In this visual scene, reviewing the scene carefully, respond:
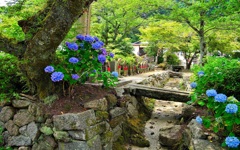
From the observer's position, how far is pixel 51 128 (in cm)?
292

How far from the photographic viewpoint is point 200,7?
7.39 m

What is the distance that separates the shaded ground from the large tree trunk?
8.6 inches

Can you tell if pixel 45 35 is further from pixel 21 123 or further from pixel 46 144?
pixel 46 144

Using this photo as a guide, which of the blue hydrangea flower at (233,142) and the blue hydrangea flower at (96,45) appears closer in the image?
the blue hydrangea flower at (233,142)

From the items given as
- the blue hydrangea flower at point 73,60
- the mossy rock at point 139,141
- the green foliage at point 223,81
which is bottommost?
the mossy rock at point 139,141

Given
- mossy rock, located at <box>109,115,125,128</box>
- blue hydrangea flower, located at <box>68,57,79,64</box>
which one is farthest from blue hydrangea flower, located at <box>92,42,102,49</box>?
mossy rock, located at <box>109,115,125,128</box>

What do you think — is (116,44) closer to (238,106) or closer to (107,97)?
(107,97)

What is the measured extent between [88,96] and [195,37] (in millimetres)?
13471

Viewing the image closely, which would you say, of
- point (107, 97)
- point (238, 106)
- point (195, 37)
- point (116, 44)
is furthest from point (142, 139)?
point (195, 37)

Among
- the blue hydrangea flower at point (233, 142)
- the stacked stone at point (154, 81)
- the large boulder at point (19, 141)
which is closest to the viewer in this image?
the blue hydrangea flower at point (233, 142)

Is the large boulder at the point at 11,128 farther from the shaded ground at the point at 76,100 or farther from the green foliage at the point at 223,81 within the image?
the green foliage at the point at 223,81

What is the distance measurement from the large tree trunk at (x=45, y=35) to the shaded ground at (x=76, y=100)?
8.6 inches

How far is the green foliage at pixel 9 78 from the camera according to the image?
3.24 meters

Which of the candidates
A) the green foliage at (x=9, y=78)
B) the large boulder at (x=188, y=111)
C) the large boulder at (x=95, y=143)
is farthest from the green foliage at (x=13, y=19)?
the large boulder at (x=188, y=111)
